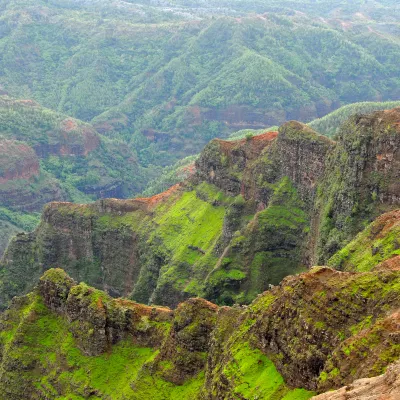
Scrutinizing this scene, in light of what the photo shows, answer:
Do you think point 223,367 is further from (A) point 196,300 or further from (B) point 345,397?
(B) point 345,397

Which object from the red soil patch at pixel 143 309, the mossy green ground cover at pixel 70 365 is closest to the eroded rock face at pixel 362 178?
the red soil patch at pixel 143 309

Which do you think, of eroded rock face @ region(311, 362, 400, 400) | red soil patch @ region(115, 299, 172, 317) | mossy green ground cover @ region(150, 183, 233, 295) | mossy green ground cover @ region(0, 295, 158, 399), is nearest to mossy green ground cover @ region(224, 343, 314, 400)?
eroded rock face @ region(311, 362, 400, 400)

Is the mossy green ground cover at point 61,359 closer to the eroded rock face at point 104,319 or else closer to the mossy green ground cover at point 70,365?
the mossy green ground cover at point 70,365

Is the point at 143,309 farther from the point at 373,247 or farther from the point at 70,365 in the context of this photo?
the point at 373,247

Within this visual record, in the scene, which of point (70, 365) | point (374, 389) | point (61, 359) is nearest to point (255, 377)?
point (374, 389)

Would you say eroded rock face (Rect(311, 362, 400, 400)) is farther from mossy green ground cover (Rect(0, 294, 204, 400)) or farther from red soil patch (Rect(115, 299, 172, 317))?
red soil patch (Rect(115, 299, 172, 317))

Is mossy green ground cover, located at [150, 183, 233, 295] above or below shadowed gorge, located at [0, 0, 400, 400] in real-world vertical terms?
below
